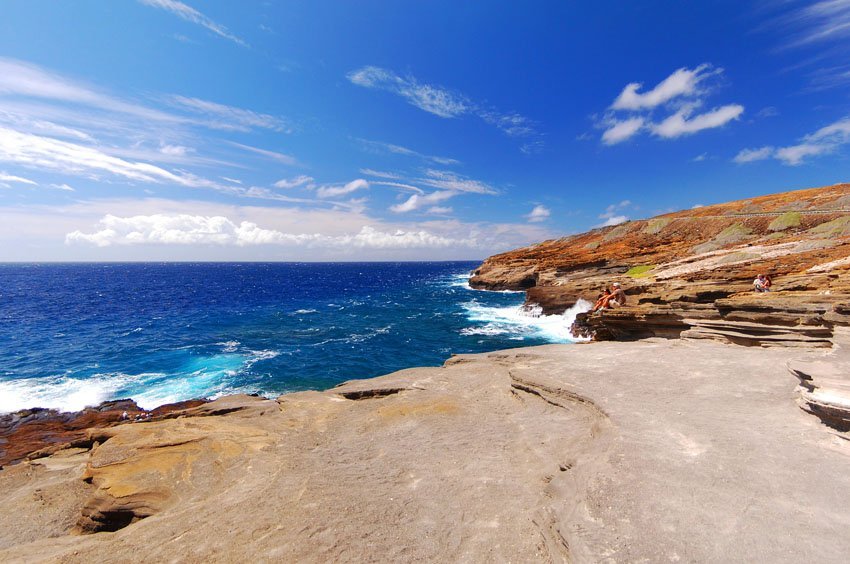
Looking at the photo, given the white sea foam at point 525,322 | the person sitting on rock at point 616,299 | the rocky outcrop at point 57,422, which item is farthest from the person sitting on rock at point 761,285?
the rocky outcrop at point 57,422

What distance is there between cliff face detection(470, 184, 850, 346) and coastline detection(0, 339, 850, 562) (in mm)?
3280

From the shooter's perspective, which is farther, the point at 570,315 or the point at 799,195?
the point at 799,195

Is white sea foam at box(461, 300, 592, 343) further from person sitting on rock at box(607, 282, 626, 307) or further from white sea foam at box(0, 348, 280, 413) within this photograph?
white sea foam at box(0, 348, 280, 413)

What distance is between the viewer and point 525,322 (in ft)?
141

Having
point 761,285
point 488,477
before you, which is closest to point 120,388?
point 488,477

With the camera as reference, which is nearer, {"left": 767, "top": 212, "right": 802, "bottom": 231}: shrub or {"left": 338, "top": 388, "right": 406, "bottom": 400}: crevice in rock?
{"left": 338, "top": 388, "right": 406, "bottom": 400}: crevice in rock

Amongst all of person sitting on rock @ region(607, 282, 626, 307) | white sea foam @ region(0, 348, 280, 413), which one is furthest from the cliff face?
white sea foam @ region(0, 348, 280, 413)

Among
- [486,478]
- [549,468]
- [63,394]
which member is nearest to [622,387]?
[549,468]

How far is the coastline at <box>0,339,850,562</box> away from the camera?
18.1 feet

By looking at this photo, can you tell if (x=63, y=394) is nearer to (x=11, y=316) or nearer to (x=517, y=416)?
(x=517, y=416)

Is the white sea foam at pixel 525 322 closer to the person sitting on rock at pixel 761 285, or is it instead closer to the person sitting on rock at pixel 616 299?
the person sitting on rock at pixel 616 299

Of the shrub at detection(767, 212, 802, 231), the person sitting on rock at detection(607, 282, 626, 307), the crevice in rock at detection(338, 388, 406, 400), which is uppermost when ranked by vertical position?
the shrub at detection(767, 212, 802, 231)

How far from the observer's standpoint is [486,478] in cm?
750

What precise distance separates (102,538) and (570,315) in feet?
140
